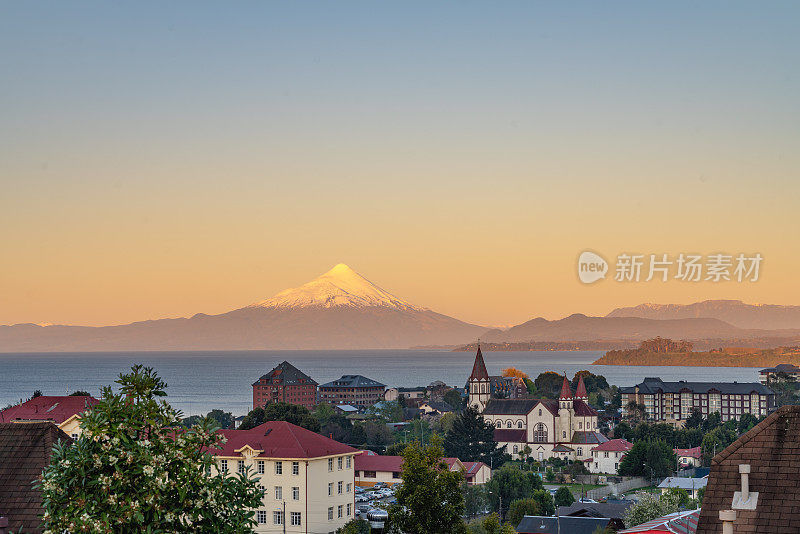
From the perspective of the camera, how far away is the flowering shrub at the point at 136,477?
10125 millimetres

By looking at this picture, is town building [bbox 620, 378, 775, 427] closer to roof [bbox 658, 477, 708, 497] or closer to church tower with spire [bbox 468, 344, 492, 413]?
church tower with spire [bbox 468, 344, 492, 413]

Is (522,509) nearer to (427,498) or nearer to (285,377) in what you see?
(427,498)

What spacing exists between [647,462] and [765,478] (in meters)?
64.0

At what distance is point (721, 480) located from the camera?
1080cm

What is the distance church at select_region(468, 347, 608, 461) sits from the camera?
308ft

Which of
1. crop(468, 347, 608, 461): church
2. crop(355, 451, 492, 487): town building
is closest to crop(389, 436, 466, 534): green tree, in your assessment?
crop(355, 451, 492, 487): town building

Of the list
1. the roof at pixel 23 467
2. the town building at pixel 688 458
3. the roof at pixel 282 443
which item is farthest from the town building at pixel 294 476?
the town building at pixel 688 458

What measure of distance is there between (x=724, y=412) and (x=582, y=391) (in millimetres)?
46809

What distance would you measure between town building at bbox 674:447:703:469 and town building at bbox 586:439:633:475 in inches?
179

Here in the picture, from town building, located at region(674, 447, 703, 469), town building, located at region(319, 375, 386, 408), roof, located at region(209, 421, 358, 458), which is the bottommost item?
town building, located at region(319, 375, 386, 408)

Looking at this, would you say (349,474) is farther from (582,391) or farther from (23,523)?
(582,391)

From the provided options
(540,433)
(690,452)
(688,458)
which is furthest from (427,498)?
(540,433)

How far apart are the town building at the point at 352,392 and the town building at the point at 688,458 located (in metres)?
96.3

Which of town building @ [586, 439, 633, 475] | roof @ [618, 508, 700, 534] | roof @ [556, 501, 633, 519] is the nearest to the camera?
roof @ [618, 508, 700, 534]
